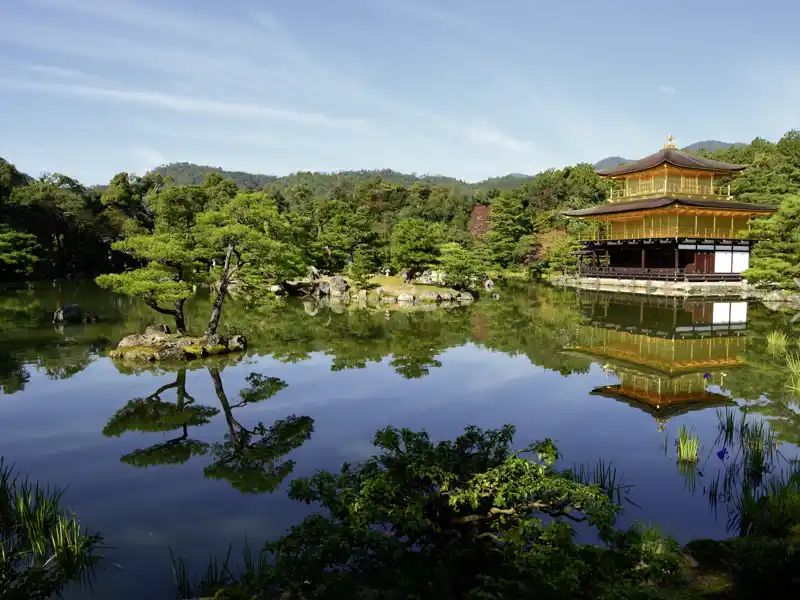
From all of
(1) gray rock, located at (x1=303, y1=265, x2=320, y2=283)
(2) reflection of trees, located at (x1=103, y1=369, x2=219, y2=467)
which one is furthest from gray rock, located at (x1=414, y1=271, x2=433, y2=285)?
(2) reflection of trees, located at (x1=103, y1=369, x2=219, y2=467)

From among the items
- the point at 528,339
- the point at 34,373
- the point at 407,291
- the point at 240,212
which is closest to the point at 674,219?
the point at 407,291

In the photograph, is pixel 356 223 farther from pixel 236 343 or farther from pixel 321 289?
pixel 236 343

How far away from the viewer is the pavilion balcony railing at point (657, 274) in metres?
31.2

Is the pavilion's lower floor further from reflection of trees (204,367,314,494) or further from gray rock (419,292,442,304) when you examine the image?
reflection of trees (204,367,314,494)

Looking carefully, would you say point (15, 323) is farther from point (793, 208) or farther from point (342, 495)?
point (793, 208)

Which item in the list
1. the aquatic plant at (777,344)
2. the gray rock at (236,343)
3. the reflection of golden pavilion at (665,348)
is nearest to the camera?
the reflection of golden pavilion at (665,348)

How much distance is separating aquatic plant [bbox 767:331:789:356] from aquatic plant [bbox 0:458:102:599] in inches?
646

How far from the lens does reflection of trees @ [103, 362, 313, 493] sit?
302 inches

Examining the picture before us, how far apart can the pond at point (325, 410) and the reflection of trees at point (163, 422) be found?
0.05m

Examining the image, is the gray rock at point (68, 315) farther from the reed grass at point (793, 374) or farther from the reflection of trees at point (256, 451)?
the reed grass at point (793, 374)

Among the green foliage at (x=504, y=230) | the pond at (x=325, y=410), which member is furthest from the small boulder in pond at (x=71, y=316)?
the green foliage at (x=504, y=230)

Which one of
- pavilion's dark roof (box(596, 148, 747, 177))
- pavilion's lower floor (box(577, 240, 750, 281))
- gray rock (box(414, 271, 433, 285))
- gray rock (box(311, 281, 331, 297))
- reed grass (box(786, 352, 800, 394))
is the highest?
pavilion's dark roof (box(596, 148, 747, 177))

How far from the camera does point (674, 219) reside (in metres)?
32.8

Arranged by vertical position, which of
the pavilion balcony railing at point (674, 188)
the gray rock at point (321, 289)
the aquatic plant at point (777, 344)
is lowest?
the aquatic plant at point (777, 344)
